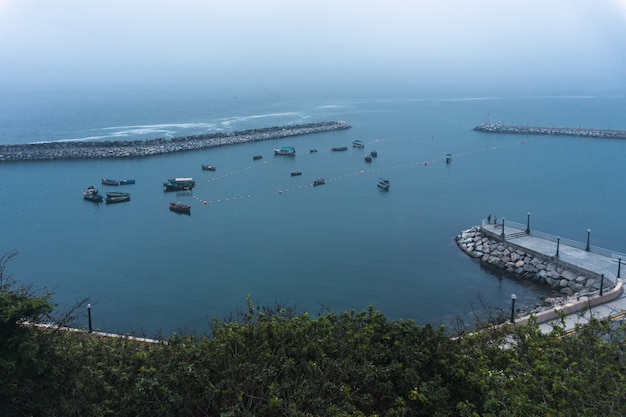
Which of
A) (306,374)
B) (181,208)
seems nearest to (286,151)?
(181,208)

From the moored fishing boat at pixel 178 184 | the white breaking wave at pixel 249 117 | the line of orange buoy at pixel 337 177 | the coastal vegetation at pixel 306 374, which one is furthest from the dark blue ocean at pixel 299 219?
the coastal vegetation at pixel 306 374

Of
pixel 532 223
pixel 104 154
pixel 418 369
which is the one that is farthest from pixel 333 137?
pixel 418 369

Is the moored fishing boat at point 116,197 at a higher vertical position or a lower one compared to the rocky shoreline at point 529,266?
higher

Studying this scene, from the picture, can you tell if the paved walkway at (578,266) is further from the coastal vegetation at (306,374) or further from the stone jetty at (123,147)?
the stone jetty at (123,147)

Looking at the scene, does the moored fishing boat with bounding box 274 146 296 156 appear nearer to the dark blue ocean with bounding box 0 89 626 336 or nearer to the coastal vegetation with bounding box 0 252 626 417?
the dark blue ocean with bounding box 0 89 626 336

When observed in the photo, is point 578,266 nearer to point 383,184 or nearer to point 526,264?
point 526,264

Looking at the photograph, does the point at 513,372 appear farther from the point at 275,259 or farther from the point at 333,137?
the point at 333,137

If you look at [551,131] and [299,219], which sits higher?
[551,131]
